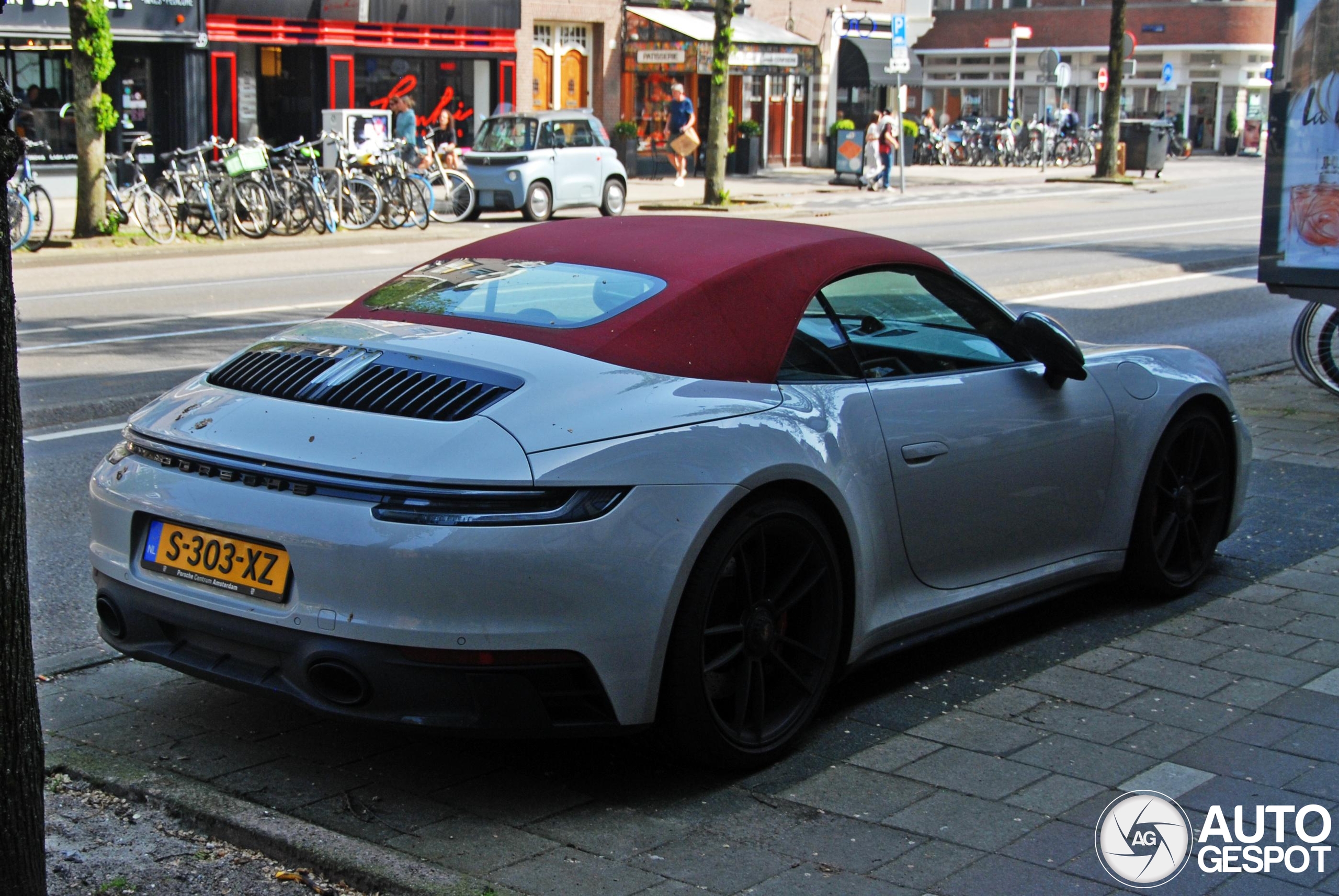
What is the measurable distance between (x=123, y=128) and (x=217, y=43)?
2377mm

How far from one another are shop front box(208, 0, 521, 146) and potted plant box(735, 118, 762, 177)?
6240mm

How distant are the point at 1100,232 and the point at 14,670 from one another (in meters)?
21.9

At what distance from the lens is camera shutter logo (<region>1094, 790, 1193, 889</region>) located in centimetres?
343

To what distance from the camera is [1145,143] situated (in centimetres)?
4003

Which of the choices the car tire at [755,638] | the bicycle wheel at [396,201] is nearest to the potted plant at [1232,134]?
the bicycle wheel at [396,201]

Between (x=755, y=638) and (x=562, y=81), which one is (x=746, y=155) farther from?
(x=755, y=638)

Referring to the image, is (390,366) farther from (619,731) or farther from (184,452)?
(619,731)

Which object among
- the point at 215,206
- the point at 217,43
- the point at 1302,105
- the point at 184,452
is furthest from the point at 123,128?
the point at 184,452

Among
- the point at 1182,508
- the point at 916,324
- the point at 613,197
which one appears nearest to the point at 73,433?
the point at 916,324

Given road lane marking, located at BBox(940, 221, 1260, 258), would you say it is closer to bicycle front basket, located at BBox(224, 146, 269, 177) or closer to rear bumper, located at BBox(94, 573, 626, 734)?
bicycle front basket, located at BBox(224, 146, 269, 177)

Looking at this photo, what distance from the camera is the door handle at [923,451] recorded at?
14.3 feet

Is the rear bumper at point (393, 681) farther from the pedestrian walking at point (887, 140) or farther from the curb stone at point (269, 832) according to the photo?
the pedestrian walking at point (887, 140)

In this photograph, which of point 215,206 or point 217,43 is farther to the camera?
point 217,43

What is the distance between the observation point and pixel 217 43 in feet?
90.9
